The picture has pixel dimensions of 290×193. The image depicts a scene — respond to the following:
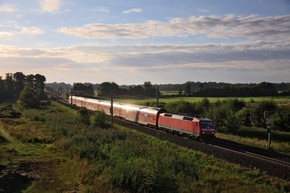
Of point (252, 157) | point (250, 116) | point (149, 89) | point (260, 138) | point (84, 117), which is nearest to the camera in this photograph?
point (252, 157)

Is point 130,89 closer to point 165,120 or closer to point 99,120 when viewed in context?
point 99,120

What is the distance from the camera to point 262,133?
4303 centimetres

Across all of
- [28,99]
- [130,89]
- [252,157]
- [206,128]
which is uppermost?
[130,89]

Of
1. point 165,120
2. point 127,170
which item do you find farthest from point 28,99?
point 127,170

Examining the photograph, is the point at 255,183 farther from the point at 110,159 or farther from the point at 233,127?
the point at 233,127

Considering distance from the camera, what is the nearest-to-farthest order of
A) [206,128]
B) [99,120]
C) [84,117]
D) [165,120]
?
[206,128] → [165,120] → [99,120] → [84,117]

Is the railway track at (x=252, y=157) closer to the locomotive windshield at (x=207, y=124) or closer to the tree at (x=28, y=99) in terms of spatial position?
the locomotive windshield at (x=207, y=124)

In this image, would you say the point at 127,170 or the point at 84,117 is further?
the point at 84,117

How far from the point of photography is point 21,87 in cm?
16988

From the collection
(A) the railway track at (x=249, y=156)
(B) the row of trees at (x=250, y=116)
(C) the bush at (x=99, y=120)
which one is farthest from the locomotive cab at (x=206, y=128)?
(C) the bush at (x=99, y=120)

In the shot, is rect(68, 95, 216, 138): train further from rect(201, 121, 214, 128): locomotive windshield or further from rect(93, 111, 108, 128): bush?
rect(93, 111, 108, 128): bush

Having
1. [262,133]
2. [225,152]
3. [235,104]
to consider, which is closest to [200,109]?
[235,104]

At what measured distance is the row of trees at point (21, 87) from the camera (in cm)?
10348

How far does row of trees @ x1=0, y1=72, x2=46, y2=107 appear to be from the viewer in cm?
10348
